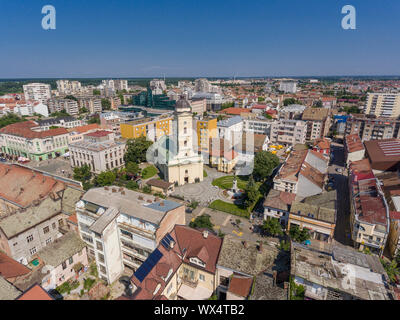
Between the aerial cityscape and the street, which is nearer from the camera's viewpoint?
the aerial cityscape

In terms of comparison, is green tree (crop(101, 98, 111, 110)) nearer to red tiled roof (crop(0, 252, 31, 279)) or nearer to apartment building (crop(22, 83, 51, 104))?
apartment building (crop(22, 83, 51, 104))

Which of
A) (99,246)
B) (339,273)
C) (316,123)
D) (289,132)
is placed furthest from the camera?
(316,123)

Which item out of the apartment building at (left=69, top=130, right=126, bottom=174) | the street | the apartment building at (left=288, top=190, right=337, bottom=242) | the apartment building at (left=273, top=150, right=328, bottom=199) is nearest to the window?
the apartment building at (left=288, top=190, right=337, bottom=242)

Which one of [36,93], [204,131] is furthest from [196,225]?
[36,93]

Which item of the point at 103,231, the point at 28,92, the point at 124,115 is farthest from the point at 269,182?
the point at 28,92

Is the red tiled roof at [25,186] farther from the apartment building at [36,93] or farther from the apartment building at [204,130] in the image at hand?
the apartment building at [36,93]

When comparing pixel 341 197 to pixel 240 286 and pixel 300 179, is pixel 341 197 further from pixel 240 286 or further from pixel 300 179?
pixel 240 286

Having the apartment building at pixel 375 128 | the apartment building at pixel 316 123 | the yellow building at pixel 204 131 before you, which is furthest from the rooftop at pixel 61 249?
the apartment building at pixel 375 128
